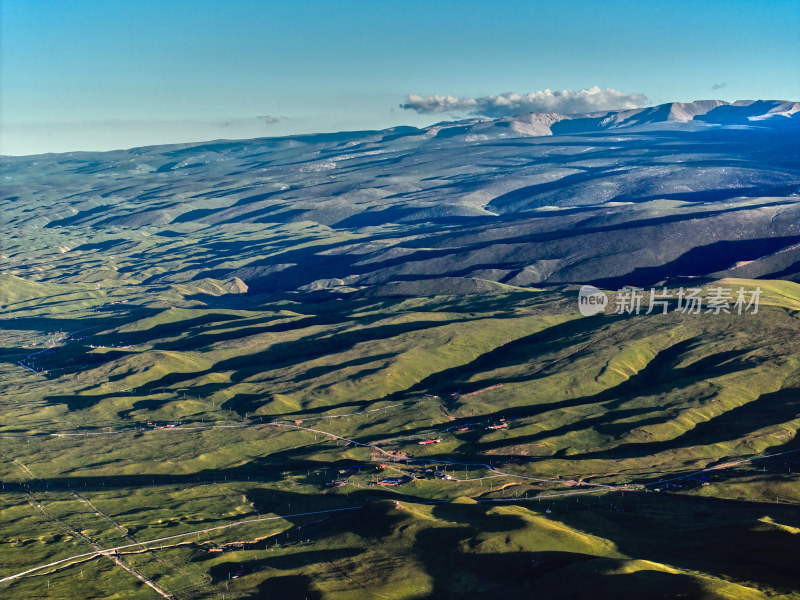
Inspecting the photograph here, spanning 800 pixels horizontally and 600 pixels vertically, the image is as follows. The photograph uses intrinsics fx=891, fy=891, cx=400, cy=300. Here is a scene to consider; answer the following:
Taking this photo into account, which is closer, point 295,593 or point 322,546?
point 295,593

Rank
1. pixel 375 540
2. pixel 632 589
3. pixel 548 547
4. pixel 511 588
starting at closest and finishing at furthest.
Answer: pixel 632 589
pixel 511 588
pixel 548 547
pixel 375 540

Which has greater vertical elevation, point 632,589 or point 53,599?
point 632,589

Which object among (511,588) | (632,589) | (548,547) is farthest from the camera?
(548,547)

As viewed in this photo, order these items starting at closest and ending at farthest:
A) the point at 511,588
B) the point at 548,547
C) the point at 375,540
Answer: the point at 511,588, the point at 548,547, the point at 375,540

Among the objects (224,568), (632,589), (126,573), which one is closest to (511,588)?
(632,589)

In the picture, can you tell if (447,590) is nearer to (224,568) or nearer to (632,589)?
(632,589)

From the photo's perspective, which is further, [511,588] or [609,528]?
[609,528]

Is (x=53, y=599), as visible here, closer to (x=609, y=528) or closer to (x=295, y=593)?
(x=295, y=593)

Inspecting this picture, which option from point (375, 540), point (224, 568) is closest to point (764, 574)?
point (375, 540)

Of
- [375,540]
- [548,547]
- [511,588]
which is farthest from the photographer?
[375,540]
